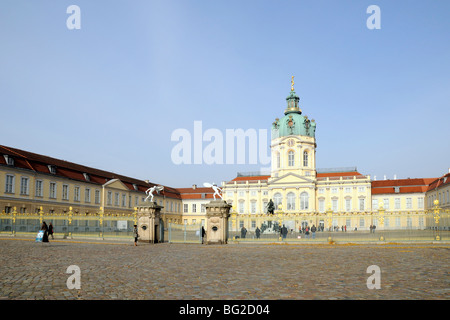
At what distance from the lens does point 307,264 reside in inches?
527

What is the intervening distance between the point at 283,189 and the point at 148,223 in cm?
5505

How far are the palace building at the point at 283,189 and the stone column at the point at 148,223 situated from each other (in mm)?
28802

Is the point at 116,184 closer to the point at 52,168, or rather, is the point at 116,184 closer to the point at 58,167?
the point at 58,167

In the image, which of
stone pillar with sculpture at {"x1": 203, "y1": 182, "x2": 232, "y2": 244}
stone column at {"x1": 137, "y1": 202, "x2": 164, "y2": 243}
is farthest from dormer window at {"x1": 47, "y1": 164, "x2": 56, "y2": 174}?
stone pillar with sculpture at {"x1": 203, "y1": 182, "x2": 232, "y2": 244}

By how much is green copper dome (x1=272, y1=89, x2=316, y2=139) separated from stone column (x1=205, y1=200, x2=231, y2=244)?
192 ft

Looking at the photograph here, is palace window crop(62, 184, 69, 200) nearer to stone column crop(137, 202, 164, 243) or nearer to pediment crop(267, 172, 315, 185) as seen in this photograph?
stone column crop(137, 202, 164, 243)

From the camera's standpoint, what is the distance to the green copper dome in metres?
81.4

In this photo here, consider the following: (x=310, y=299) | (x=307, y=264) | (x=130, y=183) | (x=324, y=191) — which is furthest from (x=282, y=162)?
(x=310, y=299)

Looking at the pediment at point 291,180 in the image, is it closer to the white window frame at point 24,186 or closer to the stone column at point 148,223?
the white window frame at point 24,186

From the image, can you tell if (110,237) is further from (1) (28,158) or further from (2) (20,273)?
(1) (28,158)

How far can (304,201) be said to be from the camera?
77.4 metres

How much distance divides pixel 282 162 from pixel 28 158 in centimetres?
4815

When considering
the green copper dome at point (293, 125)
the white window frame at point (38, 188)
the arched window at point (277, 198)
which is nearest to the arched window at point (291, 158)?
the green copper dome at point (293, 125)
